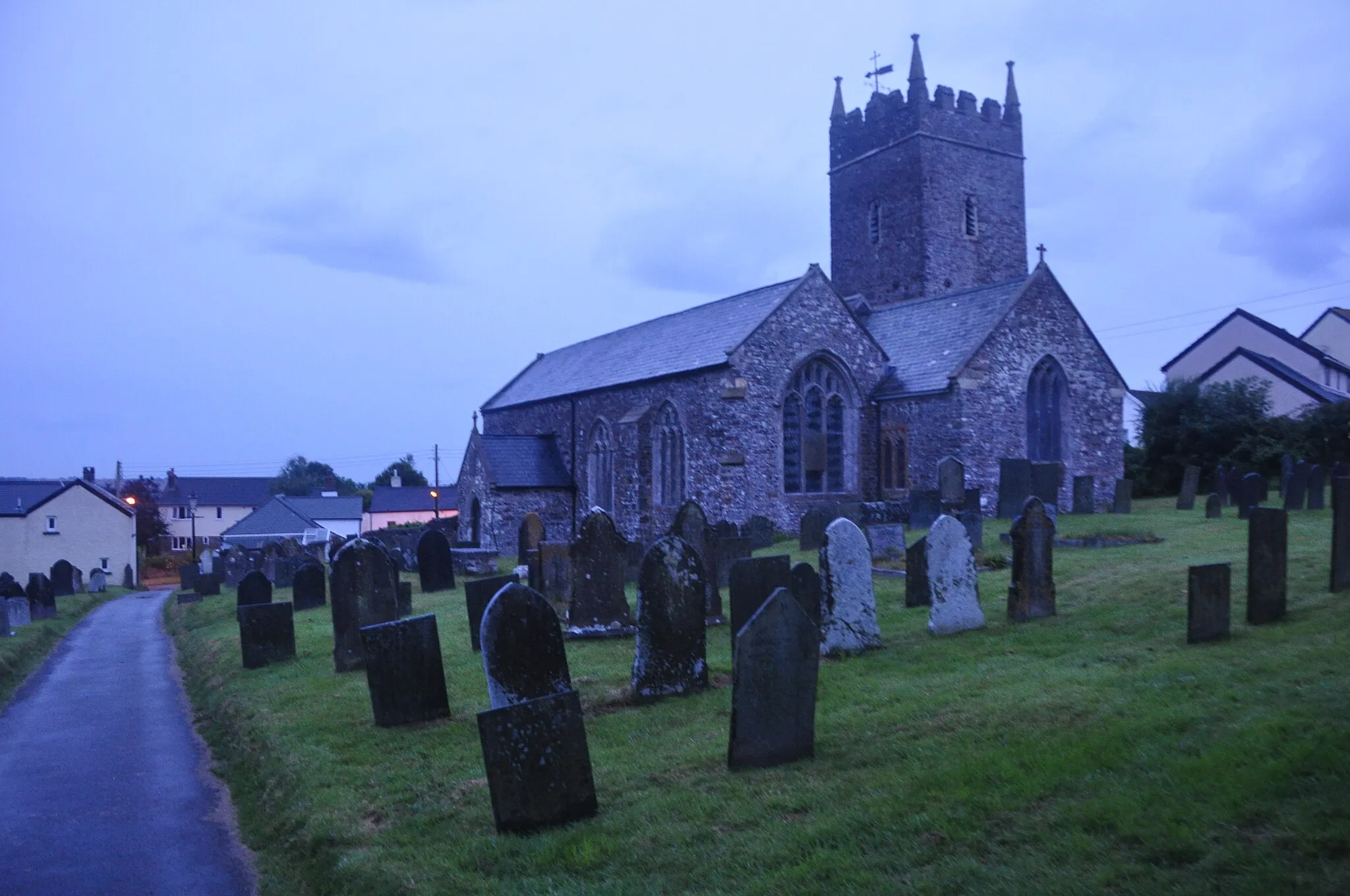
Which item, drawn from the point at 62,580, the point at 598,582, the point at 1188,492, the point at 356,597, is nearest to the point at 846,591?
the point at 598,582

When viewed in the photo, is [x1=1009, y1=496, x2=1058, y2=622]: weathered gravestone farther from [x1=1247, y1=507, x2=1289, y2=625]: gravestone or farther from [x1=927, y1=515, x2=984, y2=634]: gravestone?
[x1=1247, y1=507, x2=1289, y2=625]: gravestone

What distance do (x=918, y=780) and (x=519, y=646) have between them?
3.00 metres

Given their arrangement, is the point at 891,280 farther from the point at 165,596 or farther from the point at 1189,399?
the point at 165,596

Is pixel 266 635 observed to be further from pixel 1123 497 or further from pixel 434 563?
pixel 1123 497

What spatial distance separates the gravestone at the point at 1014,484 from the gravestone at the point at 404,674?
16.1 m

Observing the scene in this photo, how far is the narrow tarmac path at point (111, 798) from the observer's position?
6.15 m

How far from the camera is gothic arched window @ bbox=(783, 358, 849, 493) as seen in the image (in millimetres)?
26516

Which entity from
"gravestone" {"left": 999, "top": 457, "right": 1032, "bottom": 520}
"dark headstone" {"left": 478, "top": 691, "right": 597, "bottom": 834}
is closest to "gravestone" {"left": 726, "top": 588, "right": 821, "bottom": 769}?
"dark headstone" {"left": 478, "top": 691, "right": 597, "bottom": 834}

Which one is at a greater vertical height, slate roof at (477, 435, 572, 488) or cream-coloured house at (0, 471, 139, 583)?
slate roof at (477, 435, 572, 488)

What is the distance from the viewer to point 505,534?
97.9ft

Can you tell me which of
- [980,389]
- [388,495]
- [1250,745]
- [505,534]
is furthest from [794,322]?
[388,495]

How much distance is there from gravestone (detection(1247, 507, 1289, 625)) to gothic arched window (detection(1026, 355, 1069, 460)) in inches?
753

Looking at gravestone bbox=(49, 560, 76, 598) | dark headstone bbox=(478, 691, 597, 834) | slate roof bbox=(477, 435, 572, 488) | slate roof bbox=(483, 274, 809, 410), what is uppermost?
slate roof bbox=(483, 274, 809, 410)

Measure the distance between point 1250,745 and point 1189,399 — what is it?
32.1 meters
